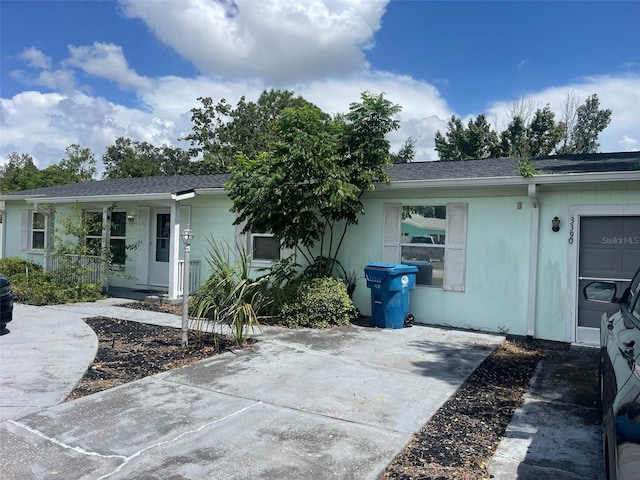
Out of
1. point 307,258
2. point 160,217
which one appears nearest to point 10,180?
point 160,217

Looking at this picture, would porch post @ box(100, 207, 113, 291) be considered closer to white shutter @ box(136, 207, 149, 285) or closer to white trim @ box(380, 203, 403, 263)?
white shutter @ box(136, 207, 149, 285)

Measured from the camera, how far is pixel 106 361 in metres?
6.08

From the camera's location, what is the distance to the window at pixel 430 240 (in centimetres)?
859

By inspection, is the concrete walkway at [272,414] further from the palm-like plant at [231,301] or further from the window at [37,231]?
the window at [37,231]

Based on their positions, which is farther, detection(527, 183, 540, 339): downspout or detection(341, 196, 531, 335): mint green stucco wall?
detection(341, 196, 531, 335): mint green stucco wall

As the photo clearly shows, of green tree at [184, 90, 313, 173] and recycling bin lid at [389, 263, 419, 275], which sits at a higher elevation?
green tree at [184, 90, 313, 173]

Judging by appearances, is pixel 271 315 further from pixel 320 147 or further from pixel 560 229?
pixel 560 229

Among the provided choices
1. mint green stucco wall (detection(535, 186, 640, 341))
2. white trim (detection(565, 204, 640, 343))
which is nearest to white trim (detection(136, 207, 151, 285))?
mint green stucco wall (detection(535, 186, 640, 341))

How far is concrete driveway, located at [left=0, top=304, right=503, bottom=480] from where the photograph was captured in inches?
132

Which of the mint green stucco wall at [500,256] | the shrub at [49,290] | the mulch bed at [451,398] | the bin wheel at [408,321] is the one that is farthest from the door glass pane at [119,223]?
the bin wheel at [408,321]

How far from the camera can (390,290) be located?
8.28 m

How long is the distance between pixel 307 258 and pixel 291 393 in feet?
16.9

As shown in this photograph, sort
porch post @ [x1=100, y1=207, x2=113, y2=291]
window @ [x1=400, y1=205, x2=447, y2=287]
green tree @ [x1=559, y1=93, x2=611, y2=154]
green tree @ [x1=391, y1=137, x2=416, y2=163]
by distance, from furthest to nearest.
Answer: green tree @ [x1=391, y1=137, x2=416, y2=163], green tree @ [x1=559, y1=93, x2=611, y2=154], porch post @ [x1=100, y1=207, x2=113, y2=291], window @ [x1=400, y1=205, x2=447, y2=287]

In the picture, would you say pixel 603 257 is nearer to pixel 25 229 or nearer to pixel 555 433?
pixel 555 433
